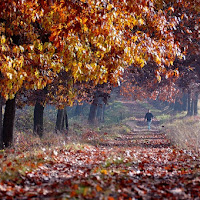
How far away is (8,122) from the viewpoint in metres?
12.2

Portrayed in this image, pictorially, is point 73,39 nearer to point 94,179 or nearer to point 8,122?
point 94,179

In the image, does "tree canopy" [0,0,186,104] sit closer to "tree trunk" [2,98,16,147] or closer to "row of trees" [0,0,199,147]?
"row of trees" [0,0,199,147]

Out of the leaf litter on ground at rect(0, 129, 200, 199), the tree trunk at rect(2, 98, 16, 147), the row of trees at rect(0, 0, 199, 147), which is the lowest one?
the leaf litter on ground at rect(0, 129, 200, 199)

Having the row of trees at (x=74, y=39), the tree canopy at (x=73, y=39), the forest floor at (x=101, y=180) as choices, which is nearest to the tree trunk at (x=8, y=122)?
the row of trees at (x=74, y=39)

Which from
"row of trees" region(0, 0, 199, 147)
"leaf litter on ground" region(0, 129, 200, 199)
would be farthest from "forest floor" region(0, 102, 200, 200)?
"row of trees" region(0, 0, 199, 147)

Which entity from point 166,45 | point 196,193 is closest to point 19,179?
point 196,193

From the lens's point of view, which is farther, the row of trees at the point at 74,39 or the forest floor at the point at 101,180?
the row of trees at the point at 74,39

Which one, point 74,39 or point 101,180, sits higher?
point 74,39

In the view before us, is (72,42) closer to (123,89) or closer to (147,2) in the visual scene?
(147,2)

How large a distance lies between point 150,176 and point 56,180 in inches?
81.5

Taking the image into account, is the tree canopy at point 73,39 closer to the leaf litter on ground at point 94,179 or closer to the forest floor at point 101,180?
the leaf litter on ground at point 94,179

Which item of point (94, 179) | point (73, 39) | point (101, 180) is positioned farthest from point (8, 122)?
point (101, 180)

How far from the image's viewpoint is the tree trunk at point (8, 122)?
12.0 m

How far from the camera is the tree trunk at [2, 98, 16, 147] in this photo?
12039mm
